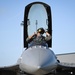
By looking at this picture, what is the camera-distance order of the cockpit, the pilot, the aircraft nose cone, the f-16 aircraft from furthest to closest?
the cockpit → the pilot → the f-16 aircraft → the aircraft nose cone

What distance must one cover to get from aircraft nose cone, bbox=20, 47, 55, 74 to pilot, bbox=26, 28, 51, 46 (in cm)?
113

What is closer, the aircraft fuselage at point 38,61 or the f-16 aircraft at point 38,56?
the aircraft fuselage at point 38,61

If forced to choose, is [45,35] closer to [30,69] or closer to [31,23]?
[31,23]

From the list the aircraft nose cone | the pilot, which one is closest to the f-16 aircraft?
the aircraft nose cone

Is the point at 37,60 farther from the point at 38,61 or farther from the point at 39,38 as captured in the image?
the point at 39,38

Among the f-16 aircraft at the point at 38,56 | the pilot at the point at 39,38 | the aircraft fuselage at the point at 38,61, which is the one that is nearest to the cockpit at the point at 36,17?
the f-16 aircraft at the point at 38,56

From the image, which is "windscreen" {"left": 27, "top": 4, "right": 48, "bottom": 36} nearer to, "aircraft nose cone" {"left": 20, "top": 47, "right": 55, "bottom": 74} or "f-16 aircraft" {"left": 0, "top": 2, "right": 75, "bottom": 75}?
"f-16 aircraft" {"left": 0, "top": 2, "right": 75, "bottom": 75}

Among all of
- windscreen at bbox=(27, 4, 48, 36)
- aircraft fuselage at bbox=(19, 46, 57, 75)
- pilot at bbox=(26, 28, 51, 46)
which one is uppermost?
windscreen at bbox=(27, 4, 48, 36)

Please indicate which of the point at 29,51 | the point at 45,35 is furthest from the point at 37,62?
the point at 45,35

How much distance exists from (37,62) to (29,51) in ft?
3.08

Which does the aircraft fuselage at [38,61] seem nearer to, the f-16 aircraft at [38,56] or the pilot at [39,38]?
the f-16 aircraft at [38,56]

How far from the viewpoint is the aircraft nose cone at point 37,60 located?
870 centimetres

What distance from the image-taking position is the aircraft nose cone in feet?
28.5

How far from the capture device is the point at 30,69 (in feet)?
29.0
